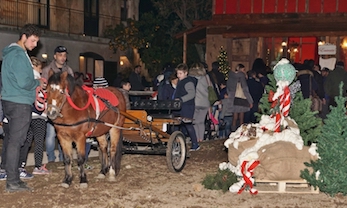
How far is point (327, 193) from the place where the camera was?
8.37m

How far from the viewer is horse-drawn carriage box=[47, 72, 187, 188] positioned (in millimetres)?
8359

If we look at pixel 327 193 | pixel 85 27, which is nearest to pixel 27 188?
pixel 327 193

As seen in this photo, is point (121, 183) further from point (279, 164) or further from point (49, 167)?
point (279, 164)

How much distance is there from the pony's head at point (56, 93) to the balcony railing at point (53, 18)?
67.2 feet

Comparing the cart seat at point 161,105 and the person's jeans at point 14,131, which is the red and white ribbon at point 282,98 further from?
the person's jeans at point 14,131

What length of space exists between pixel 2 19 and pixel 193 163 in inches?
752

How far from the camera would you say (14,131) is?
8.36 m

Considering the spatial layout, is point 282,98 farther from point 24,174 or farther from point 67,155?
point 24,174

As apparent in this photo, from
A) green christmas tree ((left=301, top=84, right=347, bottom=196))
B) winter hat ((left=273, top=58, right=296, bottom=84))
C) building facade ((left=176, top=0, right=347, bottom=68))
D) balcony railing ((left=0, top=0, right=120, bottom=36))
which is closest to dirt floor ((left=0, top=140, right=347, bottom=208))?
green christmas tree ((left=301, top=84, right=347, bottom=196))

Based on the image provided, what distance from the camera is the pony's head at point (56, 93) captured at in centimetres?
810

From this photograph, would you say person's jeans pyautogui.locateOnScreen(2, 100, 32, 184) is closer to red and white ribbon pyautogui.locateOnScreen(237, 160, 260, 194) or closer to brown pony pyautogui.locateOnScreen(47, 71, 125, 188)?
brown pony pyautogui.locateOnScreen(47, 71, 125, 188)

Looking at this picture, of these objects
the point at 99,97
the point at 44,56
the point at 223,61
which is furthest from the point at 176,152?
the point at 44,56

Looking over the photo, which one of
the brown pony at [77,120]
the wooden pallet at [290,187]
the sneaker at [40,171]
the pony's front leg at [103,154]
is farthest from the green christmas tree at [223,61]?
the wooden pallet at [290,187]

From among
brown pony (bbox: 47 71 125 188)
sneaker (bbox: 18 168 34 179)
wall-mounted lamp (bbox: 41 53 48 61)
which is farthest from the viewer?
wall-mounted lamp (bbox: 41 53 48 61)
